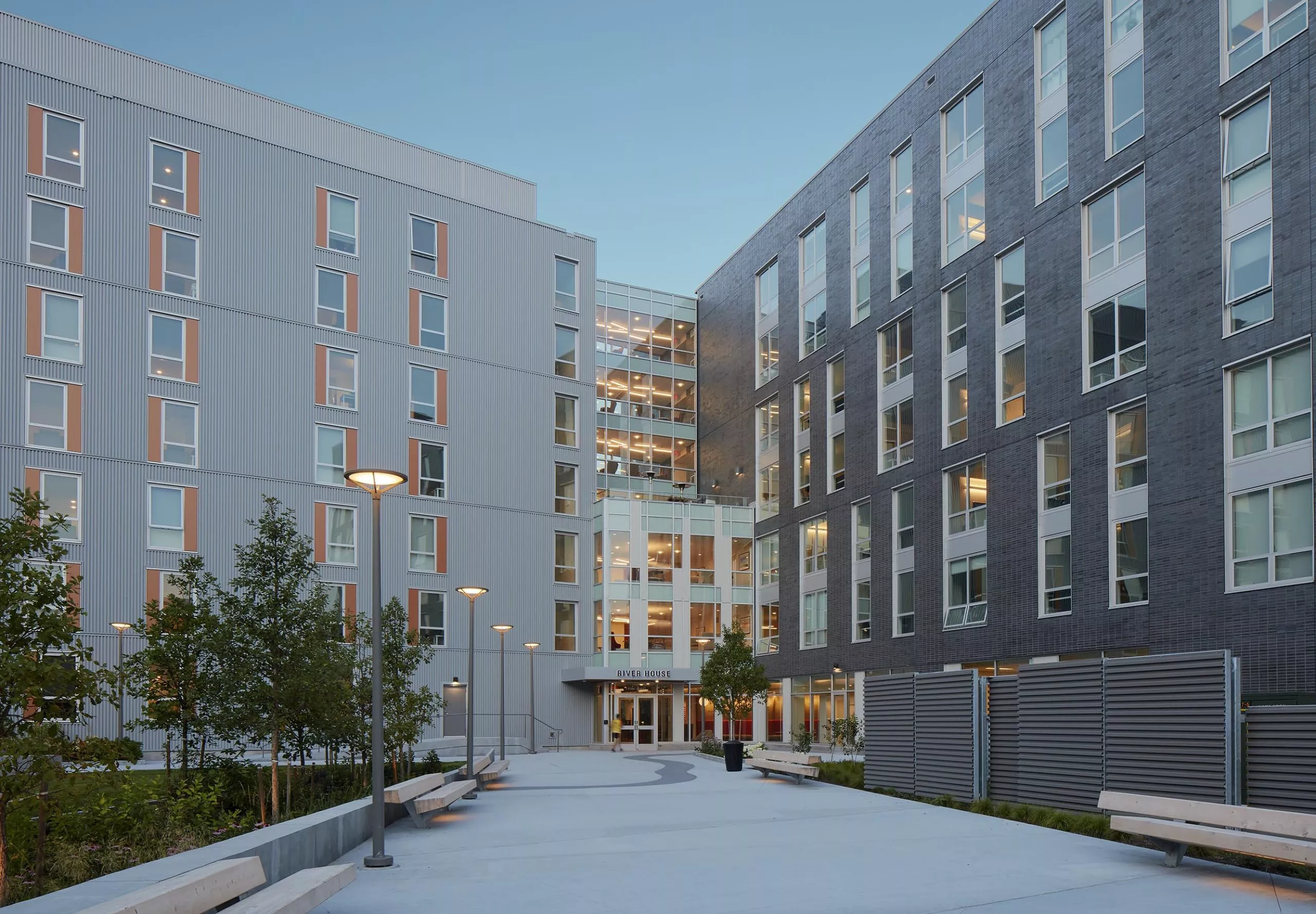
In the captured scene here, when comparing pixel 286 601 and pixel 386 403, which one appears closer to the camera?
pixel 286 601

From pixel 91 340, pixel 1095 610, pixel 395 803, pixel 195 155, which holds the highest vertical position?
pixel 195 155

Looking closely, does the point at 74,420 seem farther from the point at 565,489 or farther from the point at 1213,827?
the point at 1213,827

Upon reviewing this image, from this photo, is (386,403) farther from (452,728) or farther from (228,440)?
(452,728)

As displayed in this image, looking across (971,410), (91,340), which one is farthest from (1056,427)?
(91,340)

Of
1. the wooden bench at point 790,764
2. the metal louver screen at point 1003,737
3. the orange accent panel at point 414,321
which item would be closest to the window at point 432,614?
the orange accent panel at point 414,321

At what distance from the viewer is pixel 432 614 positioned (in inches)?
1697

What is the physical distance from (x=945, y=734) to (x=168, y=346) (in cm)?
3027

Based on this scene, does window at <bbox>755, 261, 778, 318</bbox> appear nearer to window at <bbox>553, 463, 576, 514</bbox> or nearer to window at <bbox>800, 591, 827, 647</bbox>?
window at <bbox>553, 463, 576, 514</bbox>

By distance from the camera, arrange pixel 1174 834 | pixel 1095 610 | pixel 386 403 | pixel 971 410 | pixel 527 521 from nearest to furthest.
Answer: pixel 1174 834
pixel 1095 610
pixel 971 410
pixel 386 403
pixel 527 521

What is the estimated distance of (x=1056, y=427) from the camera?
30203mm

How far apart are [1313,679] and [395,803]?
695 inches

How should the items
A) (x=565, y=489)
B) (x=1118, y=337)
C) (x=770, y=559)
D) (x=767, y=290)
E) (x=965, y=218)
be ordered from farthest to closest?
(x=767, y=290), (x=770, y=559), (x=565, y=489), (x=965, y=218), (x=1118, y=337)

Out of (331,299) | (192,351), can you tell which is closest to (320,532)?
(192,351)

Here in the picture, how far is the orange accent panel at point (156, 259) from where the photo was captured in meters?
38.1
